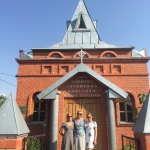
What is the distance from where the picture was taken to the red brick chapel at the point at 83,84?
21.3 ft

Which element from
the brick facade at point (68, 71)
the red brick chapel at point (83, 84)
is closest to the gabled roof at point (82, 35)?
the red brick chapel at point (83, 84)

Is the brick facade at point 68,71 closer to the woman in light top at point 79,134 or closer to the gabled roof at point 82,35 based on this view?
the gabled roof at point 82,35

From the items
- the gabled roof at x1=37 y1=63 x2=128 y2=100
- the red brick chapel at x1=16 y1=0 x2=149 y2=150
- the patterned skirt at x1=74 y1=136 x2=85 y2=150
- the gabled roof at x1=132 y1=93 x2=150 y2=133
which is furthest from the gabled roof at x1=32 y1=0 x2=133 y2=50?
the patterned skirt at x1=74 y1=136 x2=85 y2=150

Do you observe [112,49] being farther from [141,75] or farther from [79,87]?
[79,87]

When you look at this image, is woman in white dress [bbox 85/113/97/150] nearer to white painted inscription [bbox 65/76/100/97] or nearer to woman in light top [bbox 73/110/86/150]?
woman in light top [bbox 73/110/86/150]

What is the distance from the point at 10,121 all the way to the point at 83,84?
3.62 m

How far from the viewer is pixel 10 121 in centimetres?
423

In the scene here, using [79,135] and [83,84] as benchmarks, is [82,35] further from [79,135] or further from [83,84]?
[79,135]

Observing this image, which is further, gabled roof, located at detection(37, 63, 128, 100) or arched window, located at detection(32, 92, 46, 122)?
arched window, located at detection(32, 92, 46, 122)

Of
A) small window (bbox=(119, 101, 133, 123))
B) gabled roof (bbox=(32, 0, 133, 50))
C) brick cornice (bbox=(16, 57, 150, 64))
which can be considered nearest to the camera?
small window (bbox=(119, 101, 133, 123))

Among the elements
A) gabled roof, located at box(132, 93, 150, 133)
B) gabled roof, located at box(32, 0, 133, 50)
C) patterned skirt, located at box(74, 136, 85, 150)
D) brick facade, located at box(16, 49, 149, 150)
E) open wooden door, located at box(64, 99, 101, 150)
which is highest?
gabled roof, located at box(32, 0, 133, 50)

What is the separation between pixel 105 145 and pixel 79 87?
2534 millimetres

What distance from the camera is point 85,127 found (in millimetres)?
4883

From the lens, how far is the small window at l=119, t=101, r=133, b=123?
8312 mm
